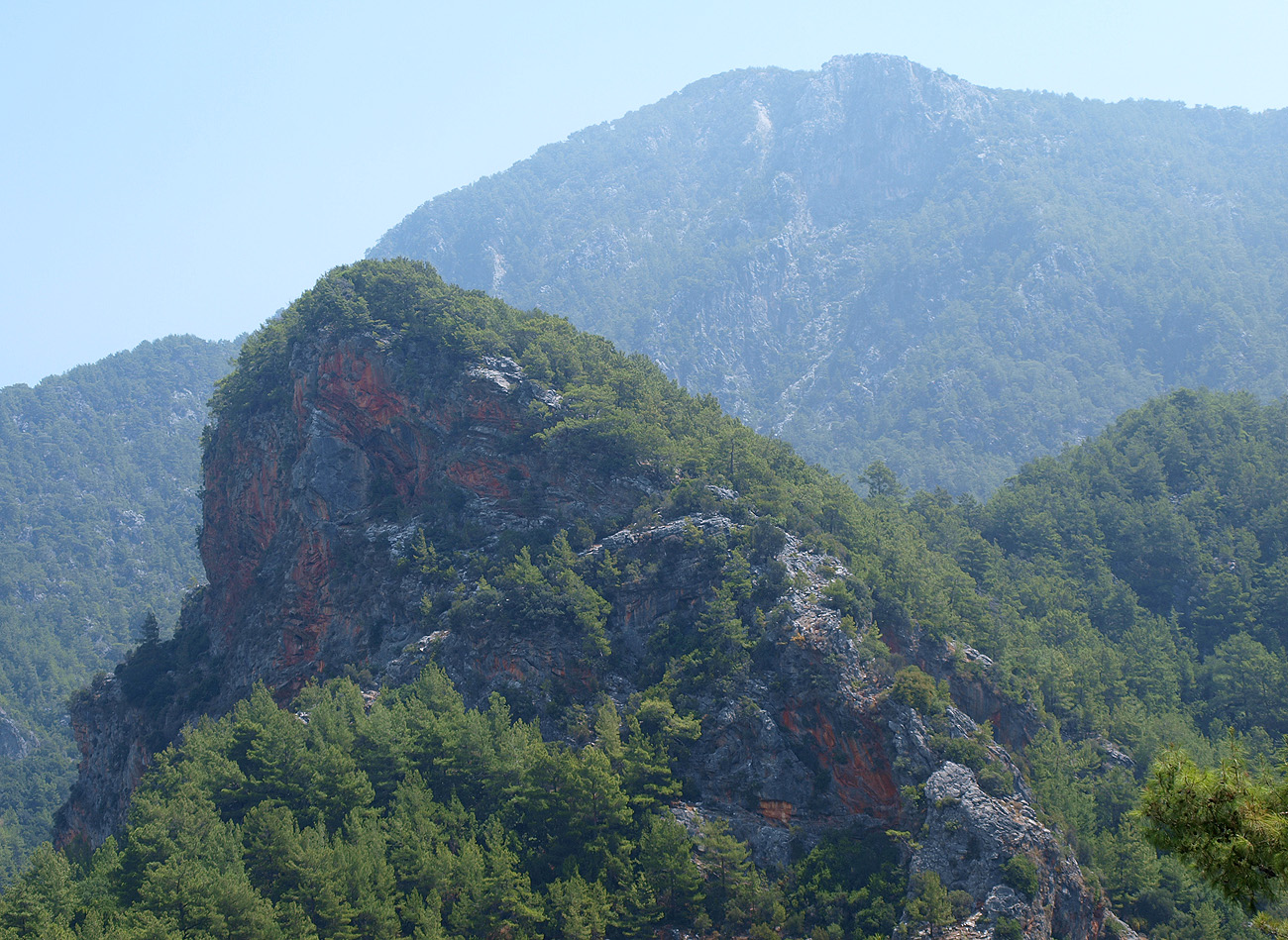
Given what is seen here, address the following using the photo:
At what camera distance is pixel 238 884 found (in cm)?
4750

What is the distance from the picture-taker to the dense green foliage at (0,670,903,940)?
48594 mm

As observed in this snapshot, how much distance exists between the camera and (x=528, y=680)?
6644cm

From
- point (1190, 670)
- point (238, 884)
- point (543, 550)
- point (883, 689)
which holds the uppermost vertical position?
point (543, 550)

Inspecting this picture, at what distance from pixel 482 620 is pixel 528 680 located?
18.0 ft

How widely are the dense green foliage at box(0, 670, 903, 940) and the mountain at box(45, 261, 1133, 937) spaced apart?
0.66 feet

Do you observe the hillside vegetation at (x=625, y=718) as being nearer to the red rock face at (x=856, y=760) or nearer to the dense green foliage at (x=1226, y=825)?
the red rock face at (x=856, y=760)

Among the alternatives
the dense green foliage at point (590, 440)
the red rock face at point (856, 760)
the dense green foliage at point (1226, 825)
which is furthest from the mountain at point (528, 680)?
the dense green foliage at point (1226, 825)

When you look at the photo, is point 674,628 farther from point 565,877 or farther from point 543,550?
point 565,877

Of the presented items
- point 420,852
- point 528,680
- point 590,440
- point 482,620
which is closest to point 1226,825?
point 420,852

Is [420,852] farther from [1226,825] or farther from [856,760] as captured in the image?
[1226,825]

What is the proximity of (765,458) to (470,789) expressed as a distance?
38052 millimetres

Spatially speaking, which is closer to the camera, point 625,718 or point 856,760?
point 856,760

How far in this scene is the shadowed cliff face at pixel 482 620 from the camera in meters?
59.3

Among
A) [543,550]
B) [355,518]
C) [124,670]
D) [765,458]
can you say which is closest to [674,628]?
[543,550]
